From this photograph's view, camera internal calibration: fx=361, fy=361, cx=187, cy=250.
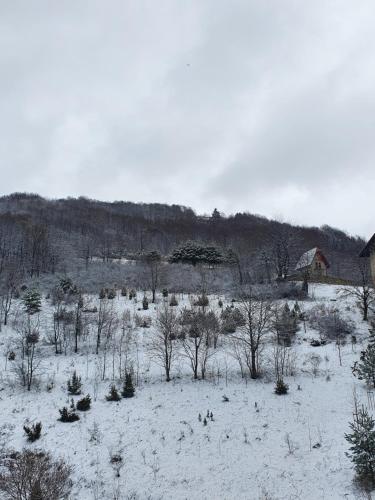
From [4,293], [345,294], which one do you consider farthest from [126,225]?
[345,294]

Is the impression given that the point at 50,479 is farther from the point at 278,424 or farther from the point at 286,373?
the point at 286,373

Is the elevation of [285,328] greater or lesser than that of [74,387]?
greater

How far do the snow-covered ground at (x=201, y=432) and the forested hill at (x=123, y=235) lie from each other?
101 ft

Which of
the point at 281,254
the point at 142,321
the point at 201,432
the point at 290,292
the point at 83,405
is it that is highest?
the point at 281,254

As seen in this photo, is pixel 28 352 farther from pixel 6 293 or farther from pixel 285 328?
pixel 285 328

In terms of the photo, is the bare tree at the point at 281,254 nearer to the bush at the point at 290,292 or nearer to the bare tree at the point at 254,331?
the bush at the point at 290,292

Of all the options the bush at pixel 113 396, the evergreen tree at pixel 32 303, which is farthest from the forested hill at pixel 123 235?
the bush at pixel 113 396

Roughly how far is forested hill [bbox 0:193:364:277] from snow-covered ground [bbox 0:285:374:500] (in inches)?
1218

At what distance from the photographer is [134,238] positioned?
78812mm

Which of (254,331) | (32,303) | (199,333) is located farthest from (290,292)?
(32,303)

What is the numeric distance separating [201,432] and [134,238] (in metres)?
65.9

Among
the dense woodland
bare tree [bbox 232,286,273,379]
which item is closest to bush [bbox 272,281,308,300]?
the dense woodland

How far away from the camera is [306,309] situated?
31.6m

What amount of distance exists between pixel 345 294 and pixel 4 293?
32848 mm
